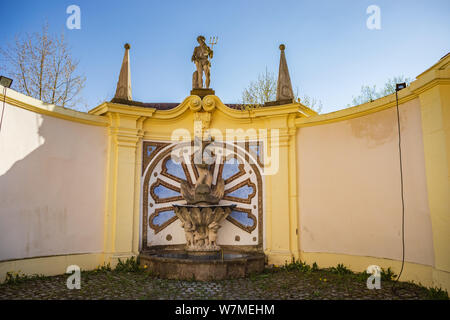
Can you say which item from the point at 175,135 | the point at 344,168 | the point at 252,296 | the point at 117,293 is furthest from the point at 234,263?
the point at 175,135

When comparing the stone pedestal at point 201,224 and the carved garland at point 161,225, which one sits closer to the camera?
the stone pedestal at point 201,224

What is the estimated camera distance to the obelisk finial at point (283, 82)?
7.45 metres

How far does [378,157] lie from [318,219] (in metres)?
1.68

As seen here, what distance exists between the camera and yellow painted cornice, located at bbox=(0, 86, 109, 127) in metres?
5.81

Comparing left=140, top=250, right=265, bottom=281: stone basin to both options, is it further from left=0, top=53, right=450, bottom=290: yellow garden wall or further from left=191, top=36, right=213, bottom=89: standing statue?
left=191, top=36, right=213, bottom=89: standing statue

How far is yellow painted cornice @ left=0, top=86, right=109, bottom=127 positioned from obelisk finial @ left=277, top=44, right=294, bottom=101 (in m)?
3.70

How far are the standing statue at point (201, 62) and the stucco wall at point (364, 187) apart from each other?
8.42 feet

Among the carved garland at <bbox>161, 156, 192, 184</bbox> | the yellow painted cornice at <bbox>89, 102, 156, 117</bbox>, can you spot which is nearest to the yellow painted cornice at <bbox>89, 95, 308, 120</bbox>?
the yellow painted cornice at <bbox>89, 102, 156, 117</bbox>

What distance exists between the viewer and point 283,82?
752cm

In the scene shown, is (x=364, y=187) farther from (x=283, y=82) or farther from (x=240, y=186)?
(x=283, y=82)

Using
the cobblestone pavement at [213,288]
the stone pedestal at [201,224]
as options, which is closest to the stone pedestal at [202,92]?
the stone pedestal at [201,224]

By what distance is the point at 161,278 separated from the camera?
20.1ft

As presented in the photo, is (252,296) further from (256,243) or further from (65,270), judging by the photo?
(65,270)

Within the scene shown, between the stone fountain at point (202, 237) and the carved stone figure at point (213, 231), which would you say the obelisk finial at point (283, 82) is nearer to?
the stone fountain at point (202, 237)
